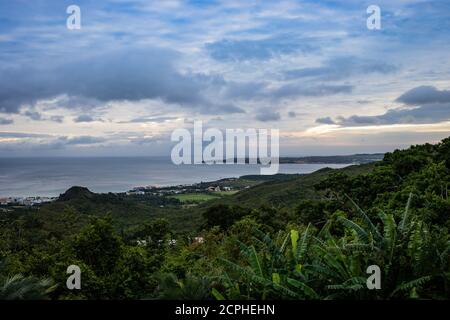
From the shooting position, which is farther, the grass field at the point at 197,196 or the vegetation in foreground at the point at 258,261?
the grass field at the point at 197,196

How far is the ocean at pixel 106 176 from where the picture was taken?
44000 mm

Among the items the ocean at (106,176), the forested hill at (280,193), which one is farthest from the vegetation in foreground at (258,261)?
the forested hill at (280,193)

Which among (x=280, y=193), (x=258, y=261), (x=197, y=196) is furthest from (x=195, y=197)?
(x=258, y=261)

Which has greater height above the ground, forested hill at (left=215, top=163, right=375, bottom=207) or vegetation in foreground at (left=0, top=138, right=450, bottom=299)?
vegetation in foreground at (left=0, top=138, right=450, bottom=299)

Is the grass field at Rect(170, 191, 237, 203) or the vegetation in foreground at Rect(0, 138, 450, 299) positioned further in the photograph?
the grass field at Rect(170, 191, 237, 203)

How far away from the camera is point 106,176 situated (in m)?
62.5

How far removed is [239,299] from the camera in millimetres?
4004

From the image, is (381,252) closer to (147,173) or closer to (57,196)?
(57,196)

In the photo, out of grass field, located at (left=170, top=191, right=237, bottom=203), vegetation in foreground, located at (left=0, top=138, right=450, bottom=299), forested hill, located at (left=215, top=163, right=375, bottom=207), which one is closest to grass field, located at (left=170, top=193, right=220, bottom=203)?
grass field, located at (left=170, top=191, right=237, bottom=203)

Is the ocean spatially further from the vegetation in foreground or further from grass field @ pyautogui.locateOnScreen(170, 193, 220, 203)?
the vegetation in foreground

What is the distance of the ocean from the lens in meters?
44.0

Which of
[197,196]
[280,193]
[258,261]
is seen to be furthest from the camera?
[197,196]

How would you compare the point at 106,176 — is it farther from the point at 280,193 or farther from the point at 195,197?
the point at 280,193

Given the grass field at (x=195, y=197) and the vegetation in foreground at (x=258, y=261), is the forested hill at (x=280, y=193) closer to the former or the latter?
the grass field at (x=195, y=197)
